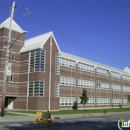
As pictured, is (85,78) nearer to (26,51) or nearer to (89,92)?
(89,92)

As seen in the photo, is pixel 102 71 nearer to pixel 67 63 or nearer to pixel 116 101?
pixel 116 101

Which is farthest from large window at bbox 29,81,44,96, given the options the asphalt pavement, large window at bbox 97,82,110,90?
large window at bbox 97,82,110,90

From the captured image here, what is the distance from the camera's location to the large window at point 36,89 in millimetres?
37719

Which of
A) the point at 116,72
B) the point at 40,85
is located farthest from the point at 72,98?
the point at 116,72

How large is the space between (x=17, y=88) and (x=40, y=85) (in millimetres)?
5823

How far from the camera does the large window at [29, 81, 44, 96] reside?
37719 millimetres

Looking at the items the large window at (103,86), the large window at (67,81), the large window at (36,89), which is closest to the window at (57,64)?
the large window at (67,81)

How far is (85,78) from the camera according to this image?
174 ft

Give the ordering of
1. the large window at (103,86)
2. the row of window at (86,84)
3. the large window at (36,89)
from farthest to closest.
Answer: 1. the large window at (103,86)
2. the row of window at (86,84)
3. the large window at (36,89)

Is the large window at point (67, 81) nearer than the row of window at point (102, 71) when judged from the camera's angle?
Yes

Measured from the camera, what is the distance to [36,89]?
38.1 meters

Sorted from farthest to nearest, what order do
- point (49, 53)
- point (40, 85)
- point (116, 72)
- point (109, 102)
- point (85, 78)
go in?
point (116, 72) → point (109, 102) → point (85, 78) → point (49, 53) → point (40, 85)

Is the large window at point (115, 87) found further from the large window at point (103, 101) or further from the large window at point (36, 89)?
the large window at point (36, 89)

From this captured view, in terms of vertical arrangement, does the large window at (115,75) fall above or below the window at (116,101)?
above
